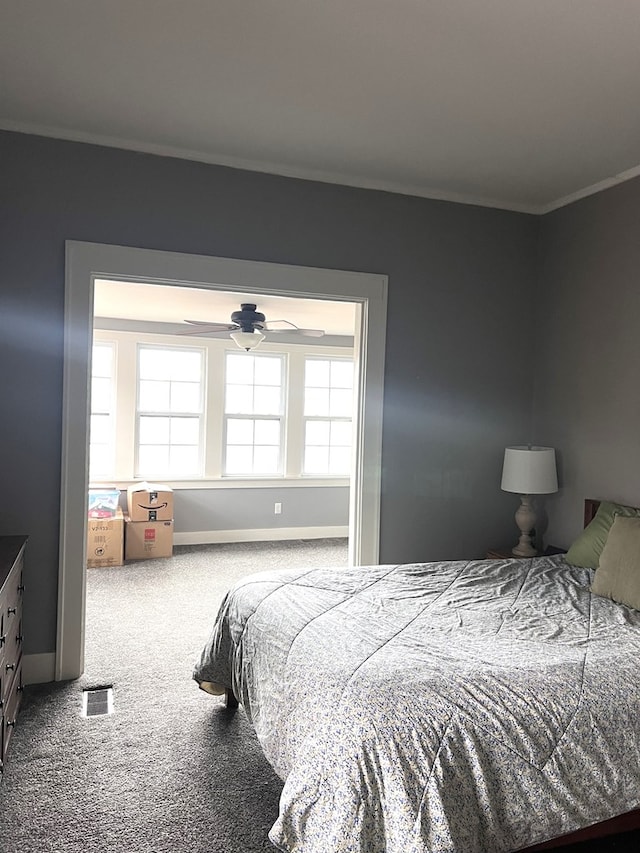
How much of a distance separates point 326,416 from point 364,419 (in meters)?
4.09

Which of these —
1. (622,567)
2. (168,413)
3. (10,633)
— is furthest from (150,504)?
(622,567)

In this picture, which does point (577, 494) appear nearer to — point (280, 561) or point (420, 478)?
point (420, 478)

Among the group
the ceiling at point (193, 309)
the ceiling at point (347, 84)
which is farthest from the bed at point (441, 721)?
the ceiling at point (193, 309)

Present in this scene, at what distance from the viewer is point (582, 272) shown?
3.98 meters

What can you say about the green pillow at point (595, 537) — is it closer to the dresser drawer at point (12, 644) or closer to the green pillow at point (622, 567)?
the green pillow at point (622, 567)

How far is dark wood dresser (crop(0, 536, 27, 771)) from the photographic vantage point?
2527 mm

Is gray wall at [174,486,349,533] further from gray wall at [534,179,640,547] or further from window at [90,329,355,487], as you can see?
gray wall at [534,179,640,547]

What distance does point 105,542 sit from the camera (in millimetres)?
6141

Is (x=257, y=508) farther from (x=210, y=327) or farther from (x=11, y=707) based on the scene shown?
(x=11, y=707)

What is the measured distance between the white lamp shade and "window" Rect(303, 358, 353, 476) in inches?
160

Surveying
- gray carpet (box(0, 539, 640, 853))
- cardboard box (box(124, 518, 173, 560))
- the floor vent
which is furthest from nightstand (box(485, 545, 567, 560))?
cardboard box (box(124, 518, 173, 560))

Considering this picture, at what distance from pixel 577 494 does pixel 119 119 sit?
10.7 ft

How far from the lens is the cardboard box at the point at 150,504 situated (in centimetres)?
652

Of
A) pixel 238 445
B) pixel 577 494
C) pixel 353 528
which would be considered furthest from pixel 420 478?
pixel 238 445
